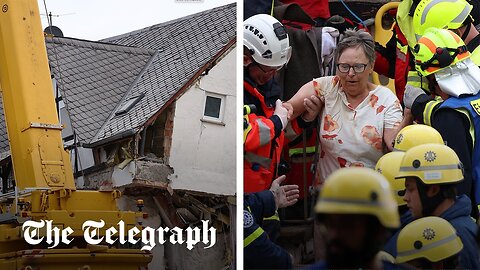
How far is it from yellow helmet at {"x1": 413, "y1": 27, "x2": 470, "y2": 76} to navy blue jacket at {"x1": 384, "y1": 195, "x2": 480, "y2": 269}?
2.39 feet

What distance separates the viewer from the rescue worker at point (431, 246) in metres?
3.80

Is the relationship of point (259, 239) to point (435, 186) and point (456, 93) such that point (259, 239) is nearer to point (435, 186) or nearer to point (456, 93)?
→ point (435, 186)

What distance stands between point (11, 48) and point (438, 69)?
4.24 metres

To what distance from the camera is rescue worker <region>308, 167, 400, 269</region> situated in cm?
259

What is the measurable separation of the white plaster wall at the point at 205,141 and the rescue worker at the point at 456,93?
4.56 meters

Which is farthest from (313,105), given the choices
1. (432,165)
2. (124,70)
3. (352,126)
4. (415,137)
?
(124,70)

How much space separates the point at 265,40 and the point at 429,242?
1.38 meters

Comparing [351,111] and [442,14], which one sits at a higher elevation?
[442,14]

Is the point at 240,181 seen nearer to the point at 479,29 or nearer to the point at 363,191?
the point at 363,191

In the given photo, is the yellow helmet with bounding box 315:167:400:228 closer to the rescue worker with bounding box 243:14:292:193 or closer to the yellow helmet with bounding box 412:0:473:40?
the rescue worker with bounding box 243:14:292:193

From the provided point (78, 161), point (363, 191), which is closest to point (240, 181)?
point (363, 191)

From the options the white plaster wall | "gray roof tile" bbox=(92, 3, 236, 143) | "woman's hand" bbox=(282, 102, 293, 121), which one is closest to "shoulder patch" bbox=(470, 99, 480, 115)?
"woman's hand" bbox=(282, 102, 293, 121)

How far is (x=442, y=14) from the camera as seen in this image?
16.3 feet

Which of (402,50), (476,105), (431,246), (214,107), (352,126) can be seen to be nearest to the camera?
(431,246)
